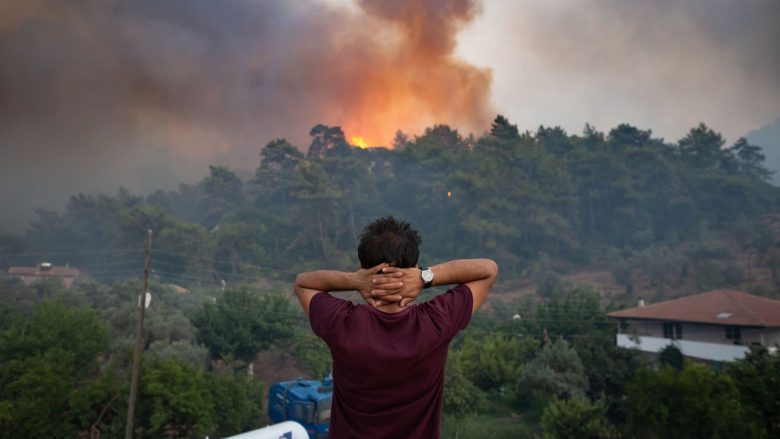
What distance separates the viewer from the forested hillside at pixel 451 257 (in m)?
13.4

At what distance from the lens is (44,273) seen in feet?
151

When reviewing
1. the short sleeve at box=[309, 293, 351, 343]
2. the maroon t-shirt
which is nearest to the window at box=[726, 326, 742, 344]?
the maroon t-shirt

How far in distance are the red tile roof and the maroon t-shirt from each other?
27805mm

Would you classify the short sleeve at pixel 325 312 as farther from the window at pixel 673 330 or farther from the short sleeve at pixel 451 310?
the window at pixel 673 330

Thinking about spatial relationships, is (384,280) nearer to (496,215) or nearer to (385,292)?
(385,292)

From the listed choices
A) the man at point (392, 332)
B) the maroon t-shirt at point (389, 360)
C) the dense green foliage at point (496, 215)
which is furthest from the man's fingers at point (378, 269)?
the dense green foliage at point (496, 215)

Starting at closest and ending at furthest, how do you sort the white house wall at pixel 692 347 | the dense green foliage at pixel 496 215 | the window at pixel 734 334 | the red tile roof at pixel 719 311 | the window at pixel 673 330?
1. the window at pixel 734 334
2. the white house wall at pixel 692 347
3. the red tile roof at pixel 719 311
4. the window at pixel 673 330
5. the dense green foliage at pixel 496 215

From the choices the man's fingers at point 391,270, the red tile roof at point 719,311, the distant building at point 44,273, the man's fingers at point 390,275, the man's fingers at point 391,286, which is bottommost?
the red tile roof at point 719,311

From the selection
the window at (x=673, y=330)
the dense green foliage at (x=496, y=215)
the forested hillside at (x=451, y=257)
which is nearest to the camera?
the forested hillside at (x=451, y=257)

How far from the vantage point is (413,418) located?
144cm

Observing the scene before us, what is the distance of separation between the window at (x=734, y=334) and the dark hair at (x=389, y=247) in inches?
1114

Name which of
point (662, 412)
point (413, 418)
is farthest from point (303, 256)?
point (413, 418)

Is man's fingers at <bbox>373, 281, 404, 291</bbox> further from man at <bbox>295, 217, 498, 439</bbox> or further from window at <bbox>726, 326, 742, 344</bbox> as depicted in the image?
window at <bbox>726, 326, 742, 344</bbox>

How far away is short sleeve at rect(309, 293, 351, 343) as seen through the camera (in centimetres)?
140
